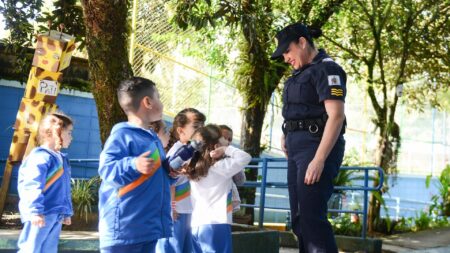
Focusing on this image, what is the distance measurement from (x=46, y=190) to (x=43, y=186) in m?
0.05

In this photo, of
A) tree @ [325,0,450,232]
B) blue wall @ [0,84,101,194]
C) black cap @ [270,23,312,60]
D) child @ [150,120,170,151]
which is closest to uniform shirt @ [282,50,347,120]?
black cap @ [270,23,312,60]

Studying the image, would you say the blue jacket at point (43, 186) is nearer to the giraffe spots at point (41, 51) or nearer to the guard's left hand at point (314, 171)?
the guard's left hand at point (314, 171)

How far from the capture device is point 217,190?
16.3 ft

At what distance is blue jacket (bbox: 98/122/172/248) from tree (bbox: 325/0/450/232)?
7910mm

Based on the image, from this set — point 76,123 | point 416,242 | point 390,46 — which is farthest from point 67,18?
point 390,46

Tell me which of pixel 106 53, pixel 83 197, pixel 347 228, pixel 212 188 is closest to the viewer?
pixel 212 188

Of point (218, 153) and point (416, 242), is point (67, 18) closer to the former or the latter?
point (218, 153)

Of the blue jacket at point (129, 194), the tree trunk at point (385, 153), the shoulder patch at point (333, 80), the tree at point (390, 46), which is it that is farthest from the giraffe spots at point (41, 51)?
the tree trunk at point (385, 153)

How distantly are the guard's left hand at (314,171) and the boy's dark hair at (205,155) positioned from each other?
1.04 m

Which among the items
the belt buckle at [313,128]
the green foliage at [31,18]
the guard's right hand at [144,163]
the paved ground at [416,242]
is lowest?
the paved ground at [416,242]

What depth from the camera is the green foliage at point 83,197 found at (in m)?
8.01

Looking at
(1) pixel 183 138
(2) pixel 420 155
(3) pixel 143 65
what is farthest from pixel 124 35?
(2) pixel 420 155

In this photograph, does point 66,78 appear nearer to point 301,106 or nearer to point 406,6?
point 406,6

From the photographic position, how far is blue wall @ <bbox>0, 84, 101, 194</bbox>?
11570 millimetres
